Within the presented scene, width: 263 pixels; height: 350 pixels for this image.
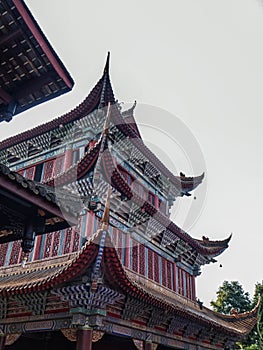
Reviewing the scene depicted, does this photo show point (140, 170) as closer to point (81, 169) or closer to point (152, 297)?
point (81, 169)

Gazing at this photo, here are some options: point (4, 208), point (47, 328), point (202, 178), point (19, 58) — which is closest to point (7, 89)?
point (19, 58)

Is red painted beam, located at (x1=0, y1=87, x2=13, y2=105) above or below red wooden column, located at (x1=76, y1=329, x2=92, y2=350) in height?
above

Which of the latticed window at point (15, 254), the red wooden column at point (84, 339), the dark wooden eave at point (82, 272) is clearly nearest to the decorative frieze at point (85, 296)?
the dark wooden eave at point (82, 272)

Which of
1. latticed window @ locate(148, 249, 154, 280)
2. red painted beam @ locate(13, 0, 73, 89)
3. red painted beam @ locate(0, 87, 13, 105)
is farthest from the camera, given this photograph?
latticed window @ locate(148, 249, 154, 280)

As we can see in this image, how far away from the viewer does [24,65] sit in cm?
566

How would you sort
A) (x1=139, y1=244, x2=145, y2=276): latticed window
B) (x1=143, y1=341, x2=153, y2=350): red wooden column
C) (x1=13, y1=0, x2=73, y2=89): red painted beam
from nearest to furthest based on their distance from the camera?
(x1=13, y1=0, x2=73, y2=89): red painted beam
(x1=143, y1=341, x2=153, y2=350): red wooden column
(x1=139, y1=244, x2=145, y2=276): latticed window

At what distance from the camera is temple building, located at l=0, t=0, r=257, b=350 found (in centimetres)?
555

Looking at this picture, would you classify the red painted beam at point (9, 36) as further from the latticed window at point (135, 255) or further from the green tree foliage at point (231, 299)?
the green tree foliage at point (231, 299)

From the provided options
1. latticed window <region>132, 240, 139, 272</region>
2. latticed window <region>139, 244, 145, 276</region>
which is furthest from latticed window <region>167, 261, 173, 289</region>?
latticed window <region>132, 240, 139, 272</region>

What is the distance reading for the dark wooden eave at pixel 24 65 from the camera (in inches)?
200

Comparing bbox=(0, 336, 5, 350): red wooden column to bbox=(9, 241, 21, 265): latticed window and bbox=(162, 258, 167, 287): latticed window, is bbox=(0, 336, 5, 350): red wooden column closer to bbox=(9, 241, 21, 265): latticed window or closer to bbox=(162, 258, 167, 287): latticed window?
bbox=(9, 241, 21, 265): latticed window

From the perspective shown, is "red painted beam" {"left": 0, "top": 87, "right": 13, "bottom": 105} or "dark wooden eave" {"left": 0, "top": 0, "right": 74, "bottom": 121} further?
"red painted beam" {"left": 0, "top": 87, "right": 13, "bottom": 105}

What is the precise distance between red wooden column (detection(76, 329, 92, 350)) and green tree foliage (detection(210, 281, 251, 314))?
29.2 m

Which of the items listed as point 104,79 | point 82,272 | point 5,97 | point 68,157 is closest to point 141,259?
point 68,157
